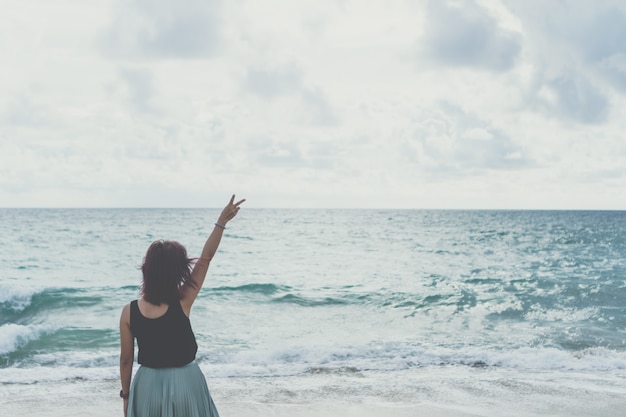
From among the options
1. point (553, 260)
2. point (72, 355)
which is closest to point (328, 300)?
point (72, 355)

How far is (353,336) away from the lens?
1402cm

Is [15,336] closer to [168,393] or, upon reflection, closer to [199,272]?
[168,393]

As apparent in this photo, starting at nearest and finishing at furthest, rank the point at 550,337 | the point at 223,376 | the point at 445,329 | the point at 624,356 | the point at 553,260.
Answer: the point at 223,376
the point at 624,356
the point at 550,337
the point at 445,329
the point at 553,260

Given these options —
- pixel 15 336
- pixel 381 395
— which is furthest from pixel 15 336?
pixel 381 395

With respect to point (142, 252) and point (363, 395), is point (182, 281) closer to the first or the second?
point (363, 395)

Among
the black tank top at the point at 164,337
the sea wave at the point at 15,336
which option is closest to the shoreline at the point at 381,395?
the sea wave at the point at 15,336

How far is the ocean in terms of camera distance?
8.07 meters

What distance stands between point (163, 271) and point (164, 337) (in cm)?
44

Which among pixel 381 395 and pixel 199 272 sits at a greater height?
pixel 199 272

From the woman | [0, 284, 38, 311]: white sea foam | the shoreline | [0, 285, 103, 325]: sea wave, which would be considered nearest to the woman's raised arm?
the woman

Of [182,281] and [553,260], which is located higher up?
[182,281]

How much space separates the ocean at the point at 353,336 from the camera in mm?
8070

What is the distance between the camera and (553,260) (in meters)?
32.6

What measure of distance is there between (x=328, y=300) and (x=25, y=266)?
696 inches
